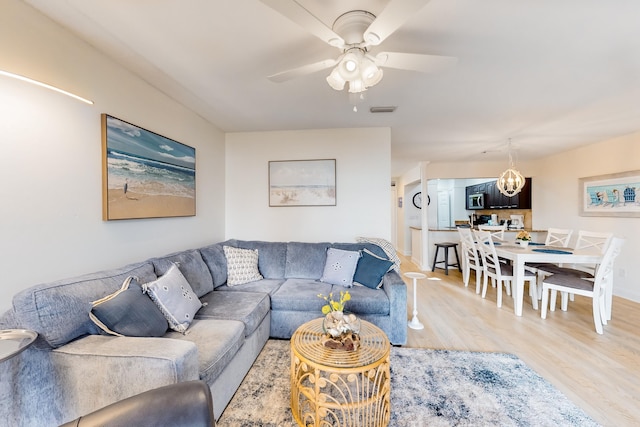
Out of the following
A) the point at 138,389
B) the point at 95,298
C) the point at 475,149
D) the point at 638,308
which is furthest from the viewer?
the point at 475,149

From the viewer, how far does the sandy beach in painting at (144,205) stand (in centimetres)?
199

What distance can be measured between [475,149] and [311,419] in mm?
4908

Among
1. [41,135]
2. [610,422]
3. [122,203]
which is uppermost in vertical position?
[41,135]

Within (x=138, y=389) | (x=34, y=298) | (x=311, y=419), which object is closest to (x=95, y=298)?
(x=34, y=298)

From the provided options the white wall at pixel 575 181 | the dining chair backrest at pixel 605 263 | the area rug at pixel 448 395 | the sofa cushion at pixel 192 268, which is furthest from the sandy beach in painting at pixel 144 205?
the white wall at pixel 575 181

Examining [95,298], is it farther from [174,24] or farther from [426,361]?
[426,361]

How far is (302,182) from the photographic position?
367 centimetres

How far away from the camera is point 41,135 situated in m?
1.54

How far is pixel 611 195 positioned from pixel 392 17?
510 centimetres

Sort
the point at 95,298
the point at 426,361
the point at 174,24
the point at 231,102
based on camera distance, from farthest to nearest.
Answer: the point at 231,102 < the point at 426,361 < the point at 174,24 < the point at 95,298

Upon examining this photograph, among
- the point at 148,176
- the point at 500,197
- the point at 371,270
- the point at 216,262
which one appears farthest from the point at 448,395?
the point at 500,197

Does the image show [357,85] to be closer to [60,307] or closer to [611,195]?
[60,307]

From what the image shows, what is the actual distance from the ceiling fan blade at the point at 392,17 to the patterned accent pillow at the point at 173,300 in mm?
Result: 1978

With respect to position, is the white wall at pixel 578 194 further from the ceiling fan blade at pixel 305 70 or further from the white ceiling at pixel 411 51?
the ceiling fan blade at pixel 305 70
